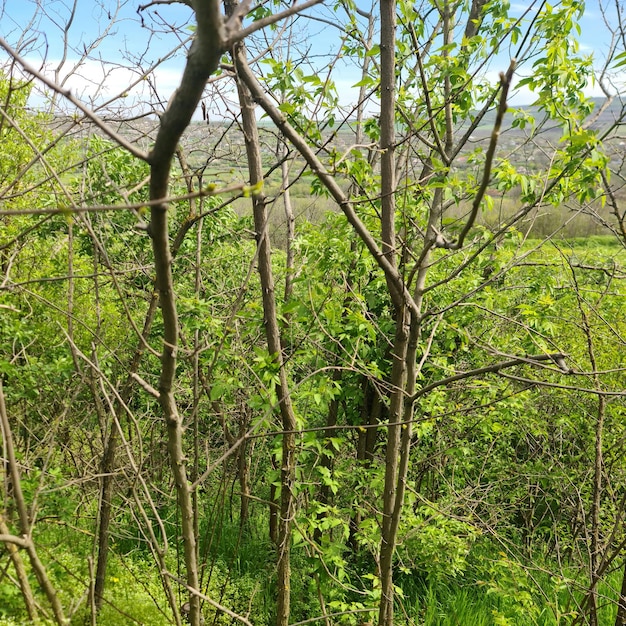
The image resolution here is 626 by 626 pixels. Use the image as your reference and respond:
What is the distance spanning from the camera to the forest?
1777mm

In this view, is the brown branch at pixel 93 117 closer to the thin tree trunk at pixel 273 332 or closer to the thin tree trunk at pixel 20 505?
the thin tree trunk at pixel 20 505

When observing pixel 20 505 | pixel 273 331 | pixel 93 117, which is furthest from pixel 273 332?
pixel 93 117

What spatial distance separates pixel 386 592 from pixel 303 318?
1.77 m

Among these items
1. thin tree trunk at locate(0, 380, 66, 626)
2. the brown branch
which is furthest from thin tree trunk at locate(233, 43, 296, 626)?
the brown branch

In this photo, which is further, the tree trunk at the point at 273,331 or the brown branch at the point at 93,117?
the tree trunk at the point at 273,331

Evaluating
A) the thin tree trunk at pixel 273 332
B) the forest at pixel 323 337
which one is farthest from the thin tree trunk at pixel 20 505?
the thin tree trunk at pixel 273 332

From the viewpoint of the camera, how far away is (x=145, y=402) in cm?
737

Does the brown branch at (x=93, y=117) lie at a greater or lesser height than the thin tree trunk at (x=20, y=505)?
greater

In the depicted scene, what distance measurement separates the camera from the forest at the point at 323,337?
1.78 metres

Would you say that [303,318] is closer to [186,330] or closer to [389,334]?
[186,330]

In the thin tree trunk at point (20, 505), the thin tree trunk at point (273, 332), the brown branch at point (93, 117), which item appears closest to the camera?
the brown branch at point (93, 117)

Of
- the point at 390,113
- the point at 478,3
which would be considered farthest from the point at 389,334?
the point at 390,113

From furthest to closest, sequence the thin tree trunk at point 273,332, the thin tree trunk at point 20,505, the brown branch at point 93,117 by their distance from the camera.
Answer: the thin tree trunk at point 273,332
the thin tree trunk at point 20,505
the brown branch at point 93,117

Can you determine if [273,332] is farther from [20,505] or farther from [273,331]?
[20,505]
